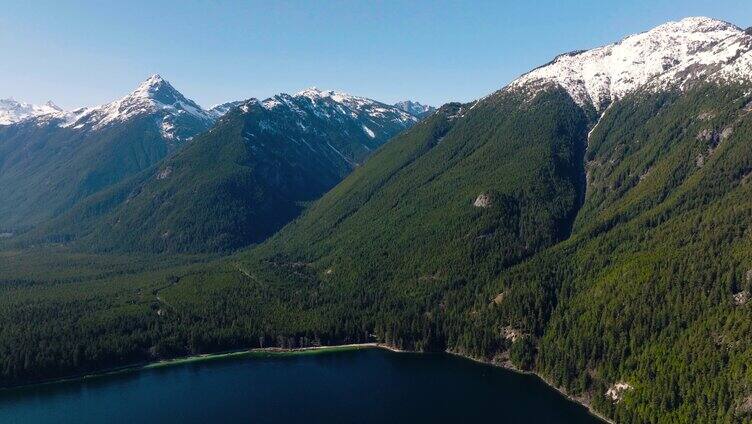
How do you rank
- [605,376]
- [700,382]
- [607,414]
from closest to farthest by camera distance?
[700,382] < [607,414] < [605,376]

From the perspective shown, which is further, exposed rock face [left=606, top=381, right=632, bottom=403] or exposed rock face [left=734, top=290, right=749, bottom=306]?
exposed rock face [left=734, top=290, right=749, bottom=306]

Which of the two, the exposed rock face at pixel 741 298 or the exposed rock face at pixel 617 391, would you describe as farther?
the exposed rock face at pixel 741 298

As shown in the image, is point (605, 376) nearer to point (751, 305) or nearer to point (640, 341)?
point (640, 341)

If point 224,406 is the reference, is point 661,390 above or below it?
above

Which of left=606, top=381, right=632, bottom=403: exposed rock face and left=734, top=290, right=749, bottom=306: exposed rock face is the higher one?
left=734, top=290, right=749, bottom=306: exposed rock face

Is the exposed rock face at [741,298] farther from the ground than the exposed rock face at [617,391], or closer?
farther from the ground

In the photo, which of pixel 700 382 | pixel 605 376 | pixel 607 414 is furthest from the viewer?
pixel 605 376

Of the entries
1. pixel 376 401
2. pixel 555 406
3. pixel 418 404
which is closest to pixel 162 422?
pixel 376 401

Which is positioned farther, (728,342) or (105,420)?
(105,420)

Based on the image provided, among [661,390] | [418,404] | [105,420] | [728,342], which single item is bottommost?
[105,420]

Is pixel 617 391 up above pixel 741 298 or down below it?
below

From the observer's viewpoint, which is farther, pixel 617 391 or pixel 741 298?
pixel 741 298
